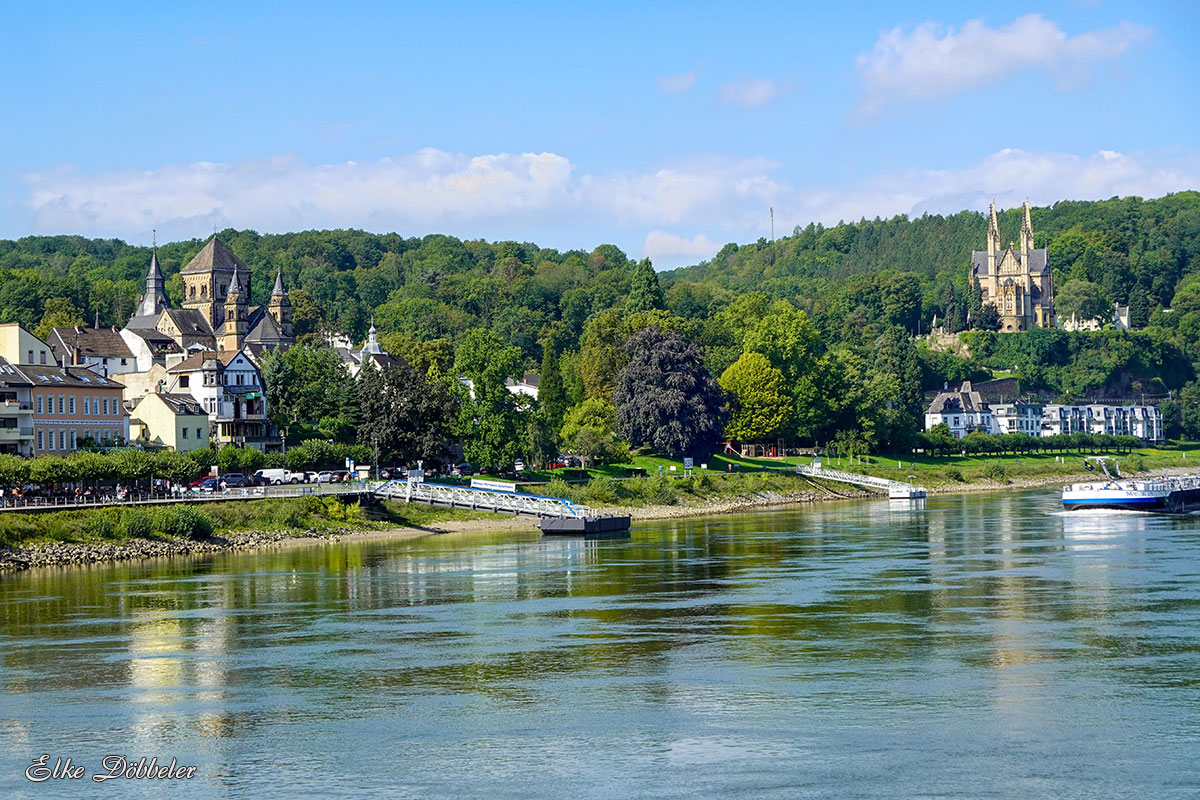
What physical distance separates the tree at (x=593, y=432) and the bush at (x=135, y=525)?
43.0m

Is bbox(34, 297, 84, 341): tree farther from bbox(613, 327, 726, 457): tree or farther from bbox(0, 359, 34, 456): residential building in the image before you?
bbox(613, 327, 726, 457): tree

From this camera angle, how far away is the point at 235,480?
84812 millimetres

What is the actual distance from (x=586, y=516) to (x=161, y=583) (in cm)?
2918

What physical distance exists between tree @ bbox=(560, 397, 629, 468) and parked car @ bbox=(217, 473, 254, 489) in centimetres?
2905

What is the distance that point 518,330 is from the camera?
19238 centimetres

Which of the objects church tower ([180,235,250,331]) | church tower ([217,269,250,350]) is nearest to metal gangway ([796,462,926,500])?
church tower ([217,269,250,350])

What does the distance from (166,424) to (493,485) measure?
2274 centimetres

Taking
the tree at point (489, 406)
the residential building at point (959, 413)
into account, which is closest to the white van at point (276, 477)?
the tree at point (489, 406)

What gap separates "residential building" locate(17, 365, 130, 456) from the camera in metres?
85.5

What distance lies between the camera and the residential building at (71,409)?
281ft

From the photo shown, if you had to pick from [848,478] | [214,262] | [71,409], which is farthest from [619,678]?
[214,262]

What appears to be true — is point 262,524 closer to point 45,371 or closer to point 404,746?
point 45,371

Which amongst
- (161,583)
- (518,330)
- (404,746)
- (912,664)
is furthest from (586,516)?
(518,330)

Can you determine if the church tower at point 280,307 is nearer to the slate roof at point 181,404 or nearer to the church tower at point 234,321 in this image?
the church tower at point 234,321
